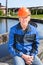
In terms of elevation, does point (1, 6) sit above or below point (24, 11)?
below

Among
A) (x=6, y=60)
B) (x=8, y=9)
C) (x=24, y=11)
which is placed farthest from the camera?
(x=8, y=9)

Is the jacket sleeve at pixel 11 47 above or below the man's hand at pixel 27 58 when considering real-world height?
above

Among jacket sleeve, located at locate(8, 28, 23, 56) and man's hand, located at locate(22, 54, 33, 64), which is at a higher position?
jacket sleeve, located at locate(8, 28, 23, 56)

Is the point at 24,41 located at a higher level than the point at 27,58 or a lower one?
higher

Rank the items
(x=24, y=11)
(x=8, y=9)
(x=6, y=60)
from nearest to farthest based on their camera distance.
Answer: (x=24, y=11)
(x=6, y=60)
(x=8, y=9)

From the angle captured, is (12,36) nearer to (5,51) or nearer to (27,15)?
(27,15)

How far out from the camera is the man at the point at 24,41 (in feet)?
10.2

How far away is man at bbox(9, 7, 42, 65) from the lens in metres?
3.12

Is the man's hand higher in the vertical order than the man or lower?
lower

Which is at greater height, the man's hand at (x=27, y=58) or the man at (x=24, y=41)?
the man at (x=24, y=41)

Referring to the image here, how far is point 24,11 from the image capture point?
3.09m

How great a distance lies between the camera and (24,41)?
3213 mm

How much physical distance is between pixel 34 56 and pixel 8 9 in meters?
60.6

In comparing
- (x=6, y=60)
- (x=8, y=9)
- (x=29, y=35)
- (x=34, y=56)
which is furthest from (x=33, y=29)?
(x=8, y=9)
